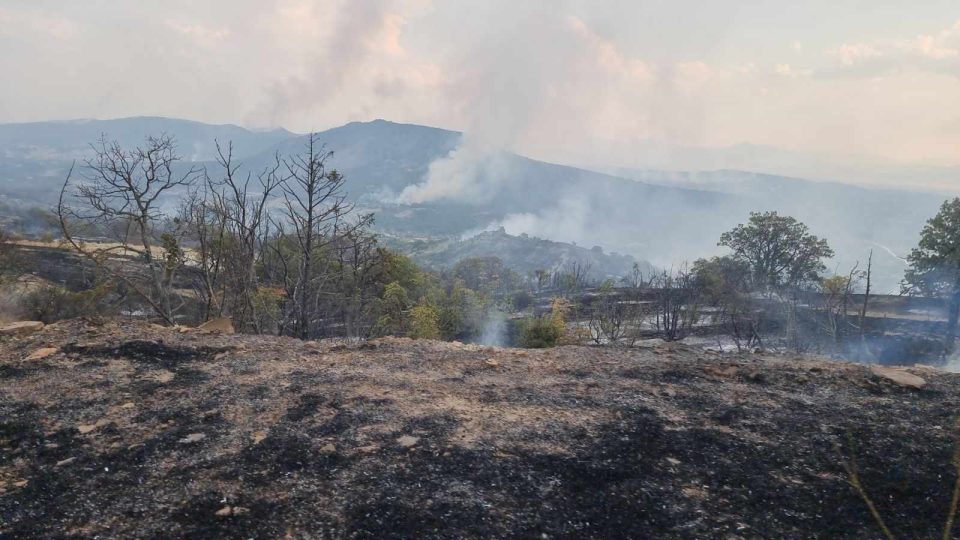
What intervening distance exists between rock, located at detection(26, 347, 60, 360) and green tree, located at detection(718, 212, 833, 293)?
35.2 metres

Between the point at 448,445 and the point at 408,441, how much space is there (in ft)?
1.43

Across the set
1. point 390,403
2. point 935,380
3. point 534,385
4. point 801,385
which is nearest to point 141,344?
point 390,403

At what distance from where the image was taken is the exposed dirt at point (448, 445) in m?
Answer: 4.39

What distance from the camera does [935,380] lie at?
7.65m

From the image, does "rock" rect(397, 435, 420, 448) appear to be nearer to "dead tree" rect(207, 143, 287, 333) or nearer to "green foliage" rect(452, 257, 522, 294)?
"dead tree" rect(207, 143, 287, 333)

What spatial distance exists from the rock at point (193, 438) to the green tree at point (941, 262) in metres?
28.6

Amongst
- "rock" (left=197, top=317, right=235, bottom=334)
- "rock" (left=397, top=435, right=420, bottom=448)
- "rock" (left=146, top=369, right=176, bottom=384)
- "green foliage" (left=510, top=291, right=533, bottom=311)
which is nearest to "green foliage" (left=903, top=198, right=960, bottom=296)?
"rock" (left=397, top=435, right=420, bottom=448)

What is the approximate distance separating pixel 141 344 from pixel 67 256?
132 ft

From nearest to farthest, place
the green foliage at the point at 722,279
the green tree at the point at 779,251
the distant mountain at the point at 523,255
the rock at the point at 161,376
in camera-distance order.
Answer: the rock at the point at 161,376 < the green tree at the point at 779,251 < the green foliage at the point at 722,279 < the distant mountain at the point at 523,255

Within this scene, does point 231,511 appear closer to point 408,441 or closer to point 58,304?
point 408,441

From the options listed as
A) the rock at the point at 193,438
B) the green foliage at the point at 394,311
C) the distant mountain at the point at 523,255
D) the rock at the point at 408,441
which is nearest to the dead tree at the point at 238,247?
the green foliage at the point at 394,311

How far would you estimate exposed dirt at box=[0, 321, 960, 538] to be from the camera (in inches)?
173

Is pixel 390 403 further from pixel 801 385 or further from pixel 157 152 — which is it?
pixel 157 152

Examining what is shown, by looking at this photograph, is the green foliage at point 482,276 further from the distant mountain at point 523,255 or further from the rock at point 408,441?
the rock at point 408,441
